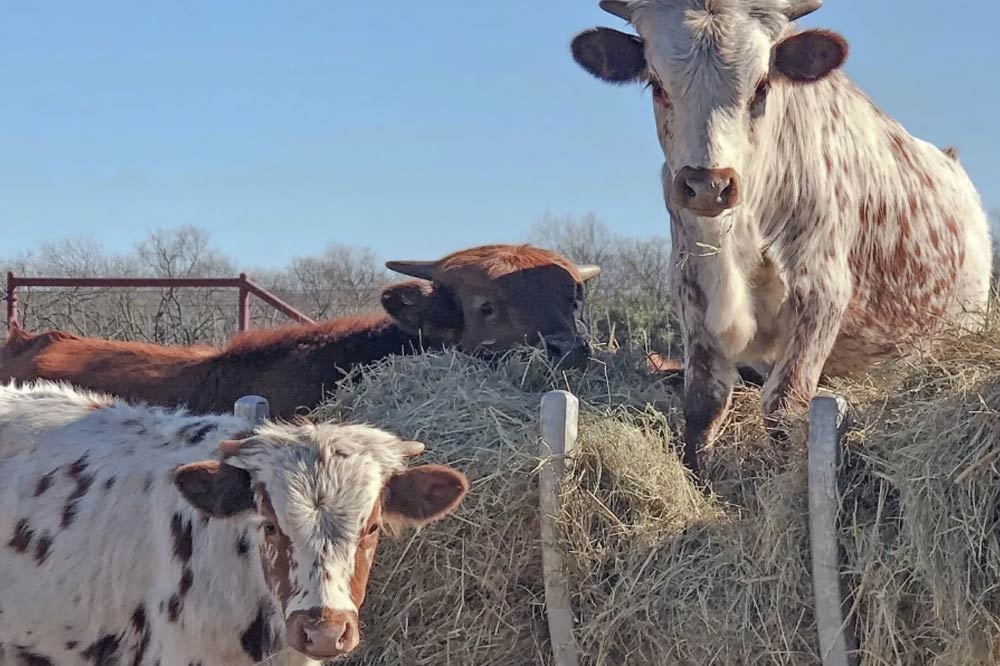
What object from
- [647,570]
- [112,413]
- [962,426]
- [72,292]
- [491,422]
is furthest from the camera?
[72,292]

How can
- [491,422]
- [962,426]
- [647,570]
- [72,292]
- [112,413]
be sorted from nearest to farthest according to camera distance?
[962,426]
[647,570]
[491,422]
[112,413]
[72,292]

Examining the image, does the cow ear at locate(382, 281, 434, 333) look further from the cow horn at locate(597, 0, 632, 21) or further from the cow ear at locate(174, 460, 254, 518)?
the cow ear at locate(174, 460, 254, 518)

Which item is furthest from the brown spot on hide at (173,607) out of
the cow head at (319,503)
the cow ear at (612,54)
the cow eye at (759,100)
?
the cow eye at (759,100)

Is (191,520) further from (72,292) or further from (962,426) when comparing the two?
(72,292)

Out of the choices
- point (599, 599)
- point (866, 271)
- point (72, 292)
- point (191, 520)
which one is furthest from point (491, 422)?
point (72, 292)

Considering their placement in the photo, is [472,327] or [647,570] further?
[472,327]

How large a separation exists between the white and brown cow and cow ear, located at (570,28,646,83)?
2.11m

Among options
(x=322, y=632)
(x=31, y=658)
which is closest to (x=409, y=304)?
(x=31, y=658)

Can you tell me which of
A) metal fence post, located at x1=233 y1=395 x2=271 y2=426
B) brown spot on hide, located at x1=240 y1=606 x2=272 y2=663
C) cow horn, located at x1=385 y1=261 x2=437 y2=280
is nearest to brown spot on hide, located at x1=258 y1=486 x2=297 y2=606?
brown spot on hide, located at x1=240 y1=606 x2=272 y2=663

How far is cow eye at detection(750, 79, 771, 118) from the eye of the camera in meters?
5.12

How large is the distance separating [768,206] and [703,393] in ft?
2.89

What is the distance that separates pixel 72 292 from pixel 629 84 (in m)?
Result: 10.6

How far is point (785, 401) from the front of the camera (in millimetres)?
5164

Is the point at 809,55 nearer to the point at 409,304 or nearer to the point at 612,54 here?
the point at 612,54
